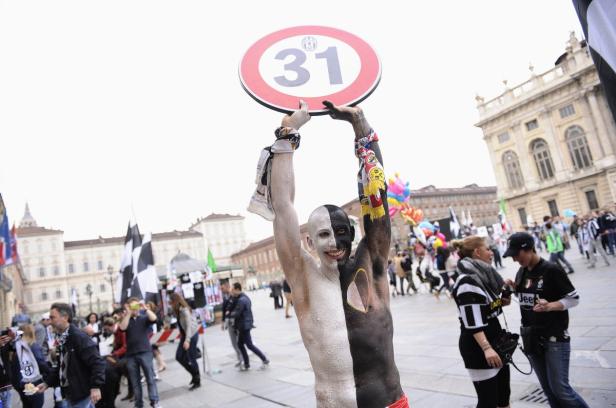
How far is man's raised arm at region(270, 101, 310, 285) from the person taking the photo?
178 centimetres

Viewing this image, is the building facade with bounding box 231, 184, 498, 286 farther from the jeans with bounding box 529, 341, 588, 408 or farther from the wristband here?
the wristband

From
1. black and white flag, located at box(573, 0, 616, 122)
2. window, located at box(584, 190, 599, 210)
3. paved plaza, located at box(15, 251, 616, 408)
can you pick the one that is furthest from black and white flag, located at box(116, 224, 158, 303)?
window, located at box(584, 190, 599, 210)

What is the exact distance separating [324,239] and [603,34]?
1.65m

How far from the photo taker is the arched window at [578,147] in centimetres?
4134

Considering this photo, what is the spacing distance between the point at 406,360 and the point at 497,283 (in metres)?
3.59

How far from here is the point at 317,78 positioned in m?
2.05

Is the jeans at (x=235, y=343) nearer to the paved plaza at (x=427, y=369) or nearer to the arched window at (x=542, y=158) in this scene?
the paved plaza at (x=427, y=369)

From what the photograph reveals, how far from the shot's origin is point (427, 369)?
581cm

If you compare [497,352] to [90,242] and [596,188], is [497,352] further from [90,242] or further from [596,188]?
[90,242]

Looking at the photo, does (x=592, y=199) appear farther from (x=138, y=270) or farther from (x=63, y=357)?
(x=63, y=357)

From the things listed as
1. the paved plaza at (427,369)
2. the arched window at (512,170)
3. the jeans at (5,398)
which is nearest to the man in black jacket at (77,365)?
the jeans at (5,398)

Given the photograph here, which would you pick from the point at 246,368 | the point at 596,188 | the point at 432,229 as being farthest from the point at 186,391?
the point at 596,188

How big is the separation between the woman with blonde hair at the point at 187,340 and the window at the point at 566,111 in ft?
151

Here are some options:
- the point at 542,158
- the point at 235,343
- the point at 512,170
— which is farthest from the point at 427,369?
the point at 512,170
